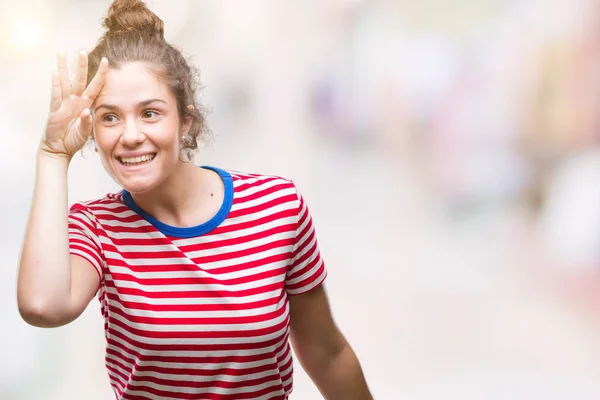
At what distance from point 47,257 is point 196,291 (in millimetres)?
213

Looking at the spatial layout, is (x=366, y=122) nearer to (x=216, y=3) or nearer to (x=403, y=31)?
(x=403, y=31)

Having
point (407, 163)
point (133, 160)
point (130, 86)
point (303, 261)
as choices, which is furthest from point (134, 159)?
point (407, 163)

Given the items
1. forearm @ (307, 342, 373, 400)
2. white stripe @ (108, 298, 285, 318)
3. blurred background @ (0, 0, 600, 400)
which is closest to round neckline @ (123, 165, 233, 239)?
white stripe @ (108, 298, 285, 318)

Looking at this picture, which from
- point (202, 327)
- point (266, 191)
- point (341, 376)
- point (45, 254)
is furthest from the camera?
point (341, 376)

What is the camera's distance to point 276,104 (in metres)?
1.97

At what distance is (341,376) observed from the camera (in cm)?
127

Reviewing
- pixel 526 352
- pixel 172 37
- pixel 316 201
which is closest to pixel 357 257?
pixel 316 201

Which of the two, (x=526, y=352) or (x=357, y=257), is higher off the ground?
(x=357, y=257)

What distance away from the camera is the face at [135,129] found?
40.4 inches

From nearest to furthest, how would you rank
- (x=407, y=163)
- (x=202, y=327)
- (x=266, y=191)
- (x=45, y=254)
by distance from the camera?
(x=45, y=254) < (x=202, y=327) < (x=266, y=191) < (x=407, y=163)

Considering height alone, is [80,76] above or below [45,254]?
above

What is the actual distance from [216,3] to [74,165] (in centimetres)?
55

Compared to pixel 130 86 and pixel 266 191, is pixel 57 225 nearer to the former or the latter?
pixel 130 86

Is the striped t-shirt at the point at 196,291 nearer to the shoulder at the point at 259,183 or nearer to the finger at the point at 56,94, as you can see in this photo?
the shoulder at the point at 259,183
